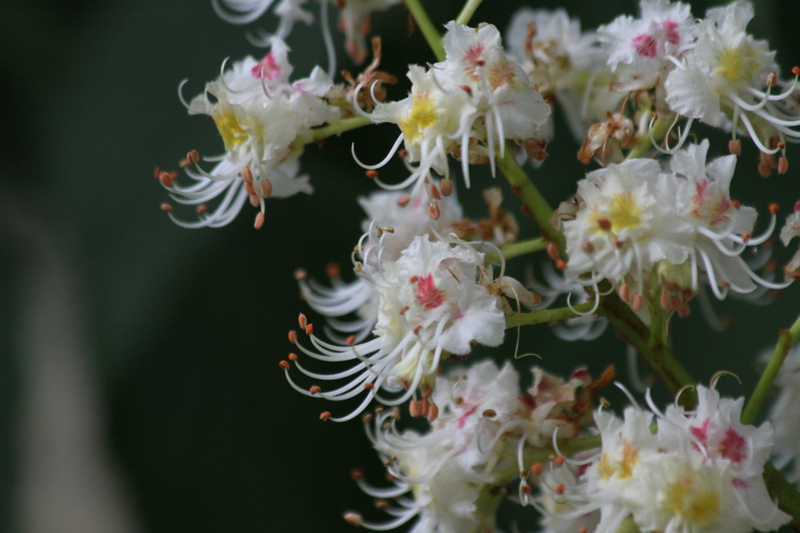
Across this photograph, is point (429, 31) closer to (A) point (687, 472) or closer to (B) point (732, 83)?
(B) point (732, 83)

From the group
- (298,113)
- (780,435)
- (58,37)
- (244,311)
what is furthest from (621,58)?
(58,37)

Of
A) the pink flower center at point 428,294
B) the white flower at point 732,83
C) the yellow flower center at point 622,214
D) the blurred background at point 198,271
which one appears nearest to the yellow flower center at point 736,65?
the white flower at point 732,83

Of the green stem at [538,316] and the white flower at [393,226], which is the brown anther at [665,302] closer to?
the green stem at [538,316]

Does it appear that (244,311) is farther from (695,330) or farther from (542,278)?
(695,330)

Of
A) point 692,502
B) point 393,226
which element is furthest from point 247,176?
point 692,502

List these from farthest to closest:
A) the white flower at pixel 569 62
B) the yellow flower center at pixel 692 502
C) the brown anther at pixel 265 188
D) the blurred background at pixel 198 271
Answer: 1. the blurred background at pixel 198 271
2. the white flower at pixel 569 62
3. the brown anther at pixel 265 188
4. the yellow flower center at pixel 692 502

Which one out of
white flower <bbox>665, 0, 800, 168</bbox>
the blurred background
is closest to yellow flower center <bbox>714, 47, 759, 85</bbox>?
white flower <bbox>665, 0, 800, 168</bbox>
